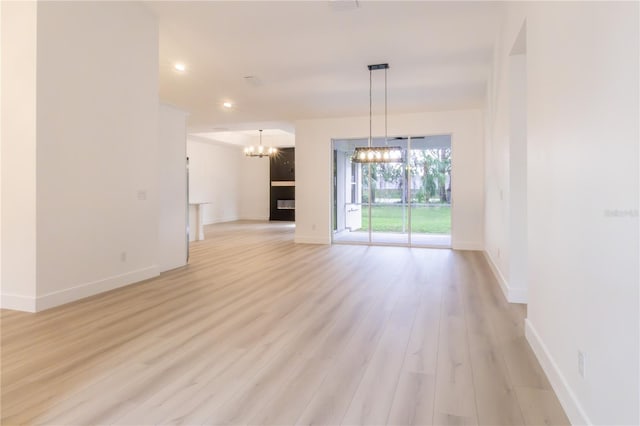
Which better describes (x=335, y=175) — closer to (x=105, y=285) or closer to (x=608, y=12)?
(x=105, y=285)

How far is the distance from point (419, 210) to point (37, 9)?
7.26 m

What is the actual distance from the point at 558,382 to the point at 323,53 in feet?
15.9

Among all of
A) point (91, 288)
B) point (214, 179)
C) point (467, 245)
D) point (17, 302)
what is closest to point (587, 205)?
point (91, 288)

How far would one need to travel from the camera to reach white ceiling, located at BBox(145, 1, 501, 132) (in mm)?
4340

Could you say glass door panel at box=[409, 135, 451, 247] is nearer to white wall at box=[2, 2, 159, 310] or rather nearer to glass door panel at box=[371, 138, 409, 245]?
glass door panel at box=[371, 138, 409, 245]

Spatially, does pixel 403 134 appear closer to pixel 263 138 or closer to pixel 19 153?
pixel 19 153

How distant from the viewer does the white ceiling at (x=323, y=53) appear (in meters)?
4.34

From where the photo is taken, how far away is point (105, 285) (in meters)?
4.23

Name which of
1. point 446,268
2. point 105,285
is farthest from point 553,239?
point 105,285

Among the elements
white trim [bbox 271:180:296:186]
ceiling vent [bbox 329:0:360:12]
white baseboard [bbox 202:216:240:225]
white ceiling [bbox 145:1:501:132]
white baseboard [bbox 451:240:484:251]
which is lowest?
white baseboard [bbox 451:240:484:251]

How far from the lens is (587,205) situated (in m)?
1.71

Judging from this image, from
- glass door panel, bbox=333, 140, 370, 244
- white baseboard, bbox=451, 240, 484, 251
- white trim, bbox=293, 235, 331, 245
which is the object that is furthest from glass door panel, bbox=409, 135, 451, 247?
white trim, bbox=293, 235, 331, 245

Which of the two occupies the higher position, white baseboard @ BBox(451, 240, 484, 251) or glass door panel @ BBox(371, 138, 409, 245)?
glass door panel @ BBox(371, 138, 409, 245)

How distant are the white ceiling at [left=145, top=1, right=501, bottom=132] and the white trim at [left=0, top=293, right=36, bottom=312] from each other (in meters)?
3.42
